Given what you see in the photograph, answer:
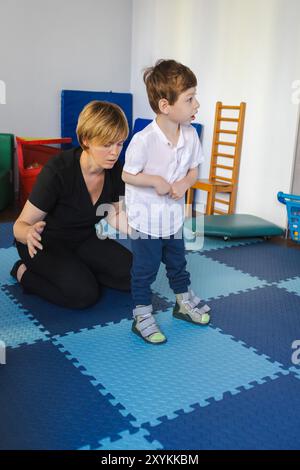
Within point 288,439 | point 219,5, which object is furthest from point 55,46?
point 288,439

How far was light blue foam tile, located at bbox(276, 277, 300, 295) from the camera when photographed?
2.48 metres

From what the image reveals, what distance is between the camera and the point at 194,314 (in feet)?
6.70

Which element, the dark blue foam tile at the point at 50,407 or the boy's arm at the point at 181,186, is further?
the boy's arm at the point at 181,186

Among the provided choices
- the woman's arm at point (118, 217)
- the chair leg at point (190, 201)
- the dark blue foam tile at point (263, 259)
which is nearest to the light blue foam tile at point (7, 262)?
the woman's arm at point (118, 217)

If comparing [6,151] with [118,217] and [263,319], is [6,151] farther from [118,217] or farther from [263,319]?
[263,319]

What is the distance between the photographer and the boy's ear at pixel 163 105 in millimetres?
1725

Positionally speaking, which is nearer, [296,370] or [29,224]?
[296,370]

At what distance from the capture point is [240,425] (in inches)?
54.8

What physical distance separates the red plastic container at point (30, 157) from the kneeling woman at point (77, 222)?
64.5 inches

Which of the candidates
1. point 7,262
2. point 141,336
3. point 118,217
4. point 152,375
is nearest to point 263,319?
point 141,336

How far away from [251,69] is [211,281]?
2000 millimetres

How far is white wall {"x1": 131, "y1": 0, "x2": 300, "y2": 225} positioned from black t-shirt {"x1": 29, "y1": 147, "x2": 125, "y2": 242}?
1756 mm

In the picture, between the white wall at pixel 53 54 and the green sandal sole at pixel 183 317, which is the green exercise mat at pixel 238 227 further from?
the white wall at pixel 53 54

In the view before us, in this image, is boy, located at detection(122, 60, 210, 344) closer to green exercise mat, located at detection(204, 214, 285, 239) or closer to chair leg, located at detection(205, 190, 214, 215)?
green exercise mat, located at detection(204, 214, 285, 239)
